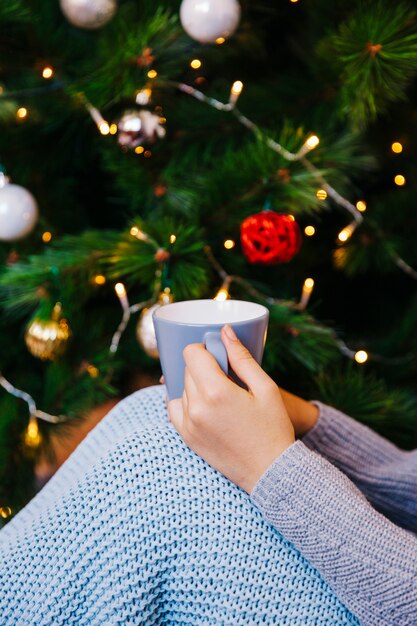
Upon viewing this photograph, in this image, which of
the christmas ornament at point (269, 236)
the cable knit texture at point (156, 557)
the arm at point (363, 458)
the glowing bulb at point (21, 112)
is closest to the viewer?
the cable knit texture at point (156, 557)

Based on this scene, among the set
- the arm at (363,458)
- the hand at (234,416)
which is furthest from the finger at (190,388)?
the arm at (363,458)

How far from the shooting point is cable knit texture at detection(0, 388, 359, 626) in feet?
1.50

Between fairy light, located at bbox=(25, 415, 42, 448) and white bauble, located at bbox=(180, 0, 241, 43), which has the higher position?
white bauble, located at bbox=(180, 0, 241, 43)

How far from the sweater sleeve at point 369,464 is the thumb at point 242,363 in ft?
0.63

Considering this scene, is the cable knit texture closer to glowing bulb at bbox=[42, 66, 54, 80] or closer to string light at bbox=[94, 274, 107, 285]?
string light at bbox=[94, 274, 107, 285]

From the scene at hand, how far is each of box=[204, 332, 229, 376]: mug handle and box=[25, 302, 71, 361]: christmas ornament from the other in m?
0.46

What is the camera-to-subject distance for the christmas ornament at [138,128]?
83 cm

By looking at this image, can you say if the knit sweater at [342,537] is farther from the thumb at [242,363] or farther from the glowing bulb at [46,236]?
the glowing bulb at [46,236]

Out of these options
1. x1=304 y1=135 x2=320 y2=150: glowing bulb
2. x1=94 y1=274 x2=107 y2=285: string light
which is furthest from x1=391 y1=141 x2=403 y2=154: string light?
x1=94 y1=274 x2=107 y2=285: string light

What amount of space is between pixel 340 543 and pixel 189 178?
1.93 feet

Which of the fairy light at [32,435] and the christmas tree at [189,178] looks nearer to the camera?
the christmas tree at [189,178]

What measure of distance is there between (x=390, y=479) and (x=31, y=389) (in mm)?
739

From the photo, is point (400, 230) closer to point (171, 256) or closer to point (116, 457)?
point (171, 256)

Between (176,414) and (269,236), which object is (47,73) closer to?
(269,236)
